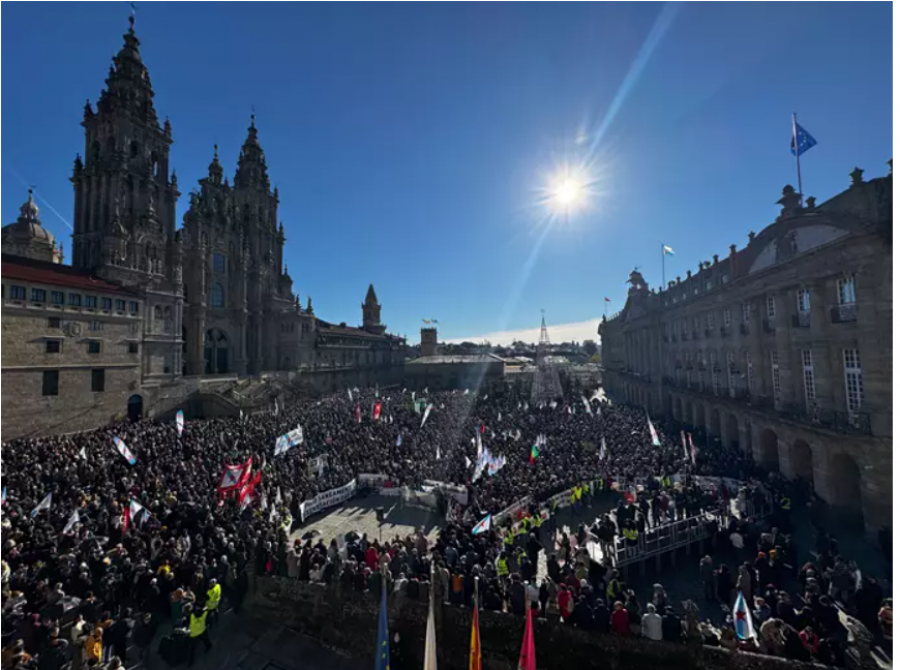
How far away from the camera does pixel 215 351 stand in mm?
52312

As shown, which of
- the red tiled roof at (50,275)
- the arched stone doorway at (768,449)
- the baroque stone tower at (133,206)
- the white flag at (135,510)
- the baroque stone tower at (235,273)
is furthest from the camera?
the baroque stone tower at (235,273)

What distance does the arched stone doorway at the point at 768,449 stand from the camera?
24281mm

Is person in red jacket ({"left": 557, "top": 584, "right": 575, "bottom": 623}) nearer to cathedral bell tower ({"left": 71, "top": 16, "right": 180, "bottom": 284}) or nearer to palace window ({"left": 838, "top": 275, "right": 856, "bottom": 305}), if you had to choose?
palace window ({"left": 838, "top": 275, "right": 856, "bottom": 305})

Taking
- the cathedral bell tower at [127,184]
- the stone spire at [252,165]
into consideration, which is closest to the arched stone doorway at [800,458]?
the cathedral bell tower at [127,184]

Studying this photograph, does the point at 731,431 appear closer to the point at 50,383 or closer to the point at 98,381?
the point at 98,381

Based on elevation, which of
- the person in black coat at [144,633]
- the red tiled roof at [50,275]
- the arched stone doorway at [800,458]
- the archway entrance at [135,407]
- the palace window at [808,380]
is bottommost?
the person in black coat at [144,633]

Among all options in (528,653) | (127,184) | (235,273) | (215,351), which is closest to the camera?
(528,653)

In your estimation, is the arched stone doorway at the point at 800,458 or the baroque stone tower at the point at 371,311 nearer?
the arched stone doorway at the point at 800,458

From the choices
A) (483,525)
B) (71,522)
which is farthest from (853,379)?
(71,522)

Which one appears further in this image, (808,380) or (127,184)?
(127,184)

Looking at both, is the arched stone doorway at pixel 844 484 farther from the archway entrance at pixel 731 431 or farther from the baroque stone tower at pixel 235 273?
the baroque stone tower at pixel 235 273

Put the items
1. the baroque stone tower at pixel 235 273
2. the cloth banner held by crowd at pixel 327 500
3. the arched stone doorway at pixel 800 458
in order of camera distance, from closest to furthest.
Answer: the cloth banner held by crowd at pixel 327 500, the arched stone doorway at pixel 800 458, the baroque stone tower at pixel 235 273

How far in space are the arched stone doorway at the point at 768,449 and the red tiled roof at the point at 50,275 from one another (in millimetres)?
48653

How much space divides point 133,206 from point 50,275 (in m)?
16.1
